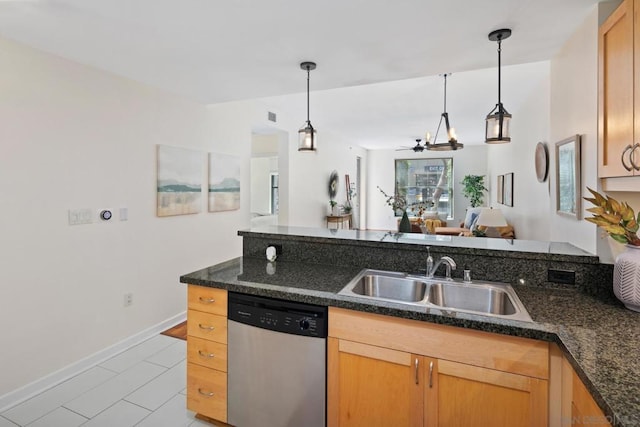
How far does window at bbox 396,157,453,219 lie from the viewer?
939 centimetres

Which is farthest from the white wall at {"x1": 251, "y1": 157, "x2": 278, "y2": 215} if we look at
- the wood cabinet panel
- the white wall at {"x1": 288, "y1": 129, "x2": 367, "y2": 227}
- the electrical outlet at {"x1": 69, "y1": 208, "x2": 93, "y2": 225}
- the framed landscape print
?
the wood cabinet panel

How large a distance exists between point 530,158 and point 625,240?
10.5 ft

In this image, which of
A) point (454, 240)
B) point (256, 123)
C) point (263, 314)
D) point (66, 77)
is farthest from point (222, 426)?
point (256, 123)

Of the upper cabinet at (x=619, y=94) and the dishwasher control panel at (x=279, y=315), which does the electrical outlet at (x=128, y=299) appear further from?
the upper cabinet at (x=619, y=94)

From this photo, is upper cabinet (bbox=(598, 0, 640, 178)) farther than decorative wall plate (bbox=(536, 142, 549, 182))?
No

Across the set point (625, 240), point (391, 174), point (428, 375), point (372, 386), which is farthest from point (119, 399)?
point (391, 174)

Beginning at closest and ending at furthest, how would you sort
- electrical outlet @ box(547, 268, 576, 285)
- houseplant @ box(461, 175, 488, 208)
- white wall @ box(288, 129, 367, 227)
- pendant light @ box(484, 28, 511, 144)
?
electrical outlet @ box(547, 268, 576, 285), pendant light @ box(484, 28, 511, 144), white wall @ box(288, 129, 367, 227), houseplant @ box(461, 175, 488, 208)

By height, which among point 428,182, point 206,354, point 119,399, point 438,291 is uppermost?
point 428,182

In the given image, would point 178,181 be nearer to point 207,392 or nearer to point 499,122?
point 207,392

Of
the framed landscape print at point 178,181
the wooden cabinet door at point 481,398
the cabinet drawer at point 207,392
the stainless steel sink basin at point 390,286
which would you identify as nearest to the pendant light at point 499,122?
the stainless steel sink basin at point 390,286

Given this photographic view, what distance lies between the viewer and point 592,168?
168cm

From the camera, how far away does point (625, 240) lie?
54.7 inches

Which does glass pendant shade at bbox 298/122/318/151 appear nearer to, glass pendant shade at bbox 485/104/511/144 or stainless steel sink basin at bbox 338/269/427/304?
stainless steel sink basin at bbox 338/269/427/304

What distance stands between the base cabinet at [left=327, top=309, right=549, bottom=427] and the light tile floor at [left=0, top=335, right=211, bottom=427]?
1.05 meters
